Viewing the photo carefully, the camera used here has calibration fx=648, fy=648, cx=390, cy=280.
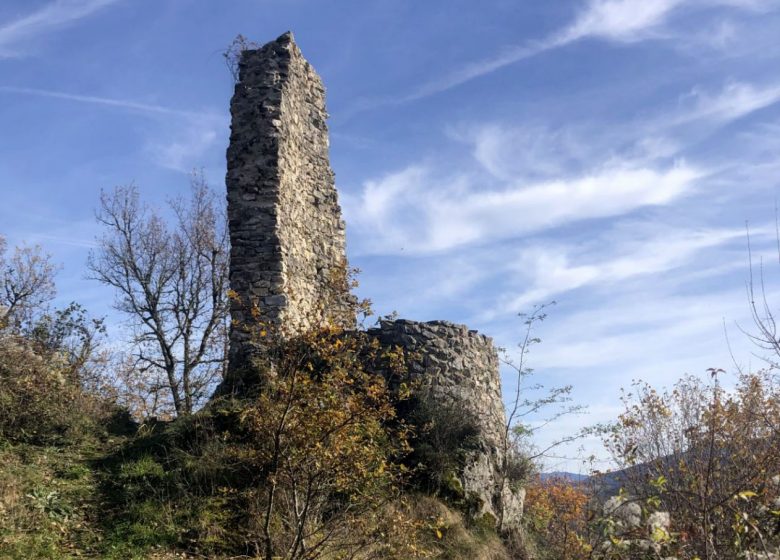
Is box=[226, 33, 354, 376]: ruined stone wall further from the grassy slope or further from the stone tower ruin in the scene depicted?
the grassy slope

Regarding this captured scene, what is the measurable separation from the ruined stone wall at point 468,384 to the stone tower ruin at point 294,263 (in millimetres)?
18

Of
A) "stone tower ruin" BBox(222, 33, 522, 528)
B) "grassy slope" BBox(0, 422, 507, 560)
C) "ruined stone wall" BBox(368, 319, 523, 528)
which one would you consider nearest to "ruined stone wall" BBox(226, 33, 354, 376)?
"stone tower ruin" BBox(222, 33, 522, 528)

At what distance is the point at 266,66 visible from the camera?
11.3 meters

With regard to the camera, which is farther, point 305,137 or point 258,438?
point 305,137

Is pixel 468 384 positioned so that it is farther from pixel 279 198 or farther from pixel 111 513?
pixel 111 513

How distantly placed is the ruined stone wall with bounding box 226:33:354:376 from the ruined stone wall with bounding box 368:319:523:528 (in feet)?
4.49

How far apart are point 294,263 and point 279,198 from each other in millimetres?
1122

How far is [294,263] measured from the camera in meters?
10.9

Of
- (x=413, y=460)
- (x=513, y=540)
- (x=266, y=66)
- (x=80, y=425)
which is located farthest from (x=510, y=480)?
(x=266, y=66)

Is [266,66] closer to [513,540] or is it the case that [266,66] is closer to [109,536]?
[109,536]

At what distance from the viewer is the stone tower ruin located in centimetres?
1004

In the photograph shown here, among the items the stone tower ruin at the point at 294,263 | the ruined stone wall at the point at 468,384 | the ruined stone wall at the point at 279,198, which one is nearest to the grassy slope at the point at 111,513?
the ruined stone wall at the point at 468,384

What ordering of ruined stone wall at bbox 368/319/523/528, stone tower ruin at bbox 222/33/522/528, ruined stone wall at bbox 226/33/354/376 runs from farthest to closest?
ruined stone wall at bbox 226/33/354/376
stone tower ruin at bbox 222/33/522/528
ruined stone wall at bbox 368/319/523/528

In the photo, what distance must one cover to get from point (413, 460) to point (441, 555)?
1602 millimetres
